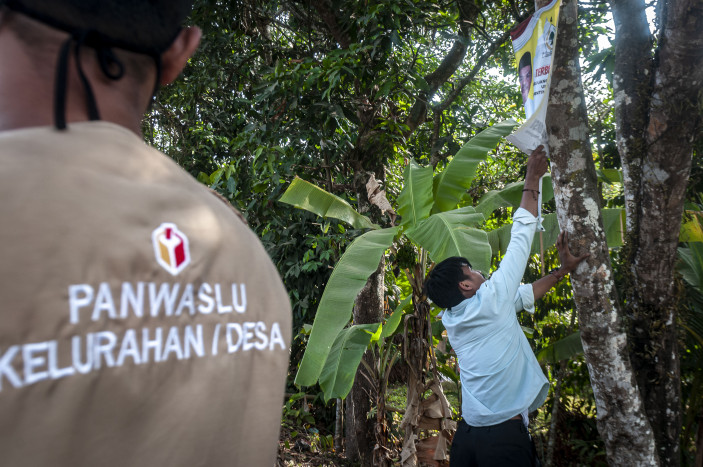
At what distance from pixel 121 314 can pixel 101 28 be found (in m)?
0.41

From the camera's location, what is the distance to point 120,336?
69cm

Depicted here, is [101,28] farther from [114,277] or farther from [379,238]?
[379,238]

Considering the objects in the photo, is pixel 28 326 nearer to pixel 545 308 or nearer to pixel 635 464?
pixel 635 464

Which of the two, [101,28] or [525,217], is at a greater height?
[525,217]

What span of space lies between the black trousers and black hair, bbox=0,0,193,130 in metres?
2.94

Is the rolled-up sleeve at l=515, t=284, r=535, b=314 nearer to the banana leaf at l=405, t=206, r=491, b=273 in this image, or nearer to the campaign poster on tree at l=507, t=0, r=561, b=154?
the banana leaf at l=405, t=206, r=491, b=273

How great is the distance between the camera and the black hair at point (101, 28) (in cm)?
74

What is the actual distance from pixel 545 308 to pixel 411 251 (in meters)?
1.97

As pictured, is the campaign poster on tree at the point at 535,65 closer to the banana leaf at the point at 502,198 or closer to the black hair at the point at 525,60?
the black hair at the point at 525,60

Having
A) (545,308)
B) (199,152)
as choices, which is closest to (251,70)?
(199,152)

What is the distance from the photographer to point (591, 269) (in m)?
3.22

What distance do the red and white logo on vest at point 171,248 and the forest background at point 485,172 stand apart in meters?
2.94

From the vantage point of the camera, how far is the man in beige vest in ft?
2.02

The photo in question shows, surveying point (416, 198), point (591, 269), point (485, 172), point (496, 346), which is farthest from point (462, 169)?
point (485, 172)
